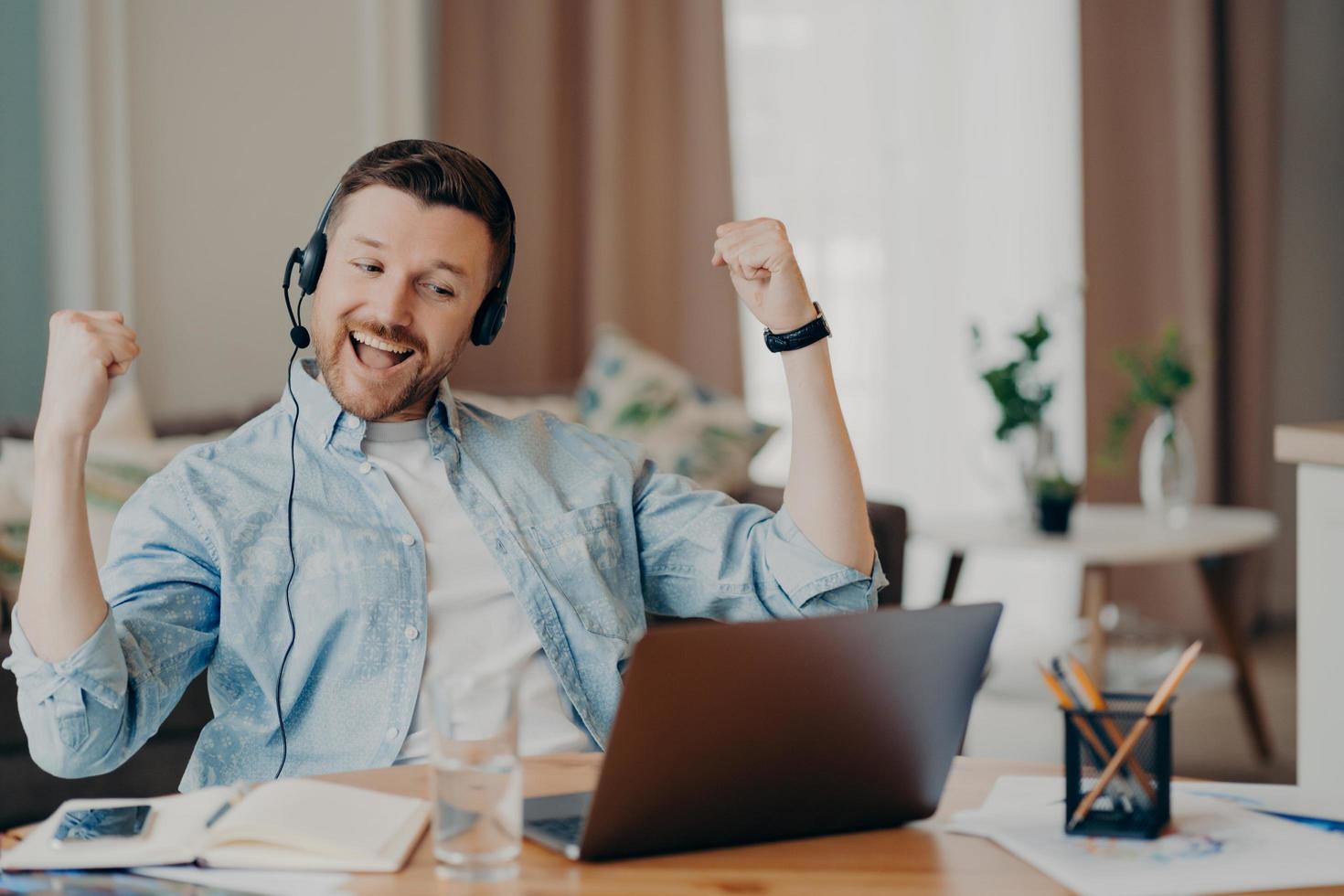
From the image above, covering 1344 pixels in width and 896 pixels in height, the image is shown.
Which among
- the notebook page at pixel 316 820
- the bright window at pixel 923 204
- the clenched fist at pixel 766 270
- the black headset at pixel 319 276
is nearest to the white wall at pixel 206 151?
the bright window at pixel 923 204

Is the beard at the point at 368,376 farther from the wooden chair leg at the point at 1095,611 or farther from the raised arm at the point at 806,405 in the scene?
the wooden chair leg at the point at 1095,611

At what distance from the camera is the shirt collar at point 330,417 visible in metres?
1.40

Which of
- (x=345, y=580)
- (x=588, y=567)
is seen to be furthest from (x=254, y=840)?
(x=588, y=567)

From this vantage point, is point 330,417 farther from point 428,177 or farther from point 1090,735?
point 1090,735

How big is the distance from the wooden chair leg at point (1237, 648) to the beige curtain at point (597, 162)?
1368mm

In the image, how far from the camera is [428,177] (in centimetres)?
141

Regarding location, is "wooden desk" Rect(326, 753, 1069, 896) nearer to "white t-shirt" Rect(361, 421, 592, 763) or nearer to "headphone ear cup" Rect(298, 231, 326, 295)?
"white t-shirt" Rect(361, 421, 592, 763)

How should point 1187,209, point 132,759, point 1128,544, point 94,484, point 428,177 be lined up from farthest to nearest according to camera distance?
point 1187,209, point 1128,544, point 94,484, point 132,759, point 428,177

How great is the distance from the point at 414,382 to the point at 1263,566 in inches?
151

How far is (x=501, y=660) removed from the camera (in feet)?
4.50

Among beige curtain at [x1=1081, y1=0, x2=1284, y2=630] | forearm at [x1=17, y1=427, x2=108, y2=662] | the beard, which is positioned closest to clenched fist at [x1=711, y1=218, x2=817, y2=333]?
the beard

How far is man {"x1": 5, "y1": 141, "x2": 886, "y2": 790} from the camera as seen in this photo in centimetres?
130

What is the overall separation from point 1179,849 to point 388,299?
84 centimetres

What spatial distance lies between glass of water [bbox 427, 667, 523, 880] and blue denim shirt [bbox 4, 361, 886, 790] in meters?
0.45
